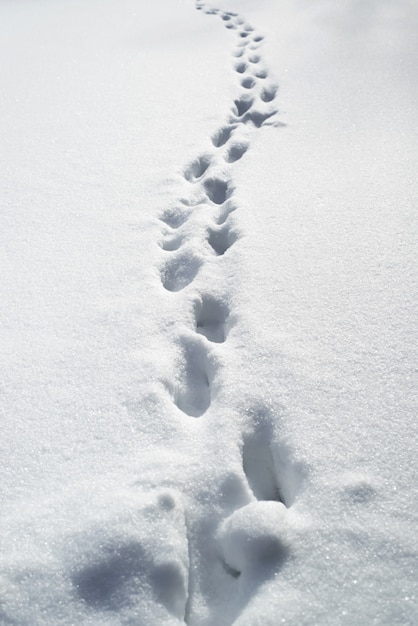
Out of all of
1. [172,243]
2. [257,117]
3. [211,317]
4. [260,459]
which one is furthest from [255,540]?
[257,117]

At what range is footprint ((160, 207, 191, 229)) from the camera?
4.81 ft

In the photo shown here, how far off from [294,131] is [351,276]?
87cm

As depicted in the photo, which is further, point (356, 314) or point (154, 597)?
point (356, 314)

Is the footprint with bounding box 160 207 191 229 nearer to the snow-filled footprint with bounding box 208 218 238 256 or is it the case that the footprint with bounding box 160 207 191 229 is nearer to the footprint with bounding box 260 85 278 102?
the snow-filled footprint with bounding box 208 218 238 256

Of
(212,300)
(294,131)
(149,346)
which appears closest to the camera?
(149,346)

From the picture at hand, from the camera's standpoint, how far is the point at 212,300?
46.1 inches

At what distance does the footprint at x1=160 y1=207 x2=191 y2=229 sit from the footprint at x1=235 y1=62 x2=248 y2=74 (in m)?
1.31

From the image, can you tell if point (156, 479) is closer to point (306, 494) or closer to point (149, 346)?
point (306, 494)

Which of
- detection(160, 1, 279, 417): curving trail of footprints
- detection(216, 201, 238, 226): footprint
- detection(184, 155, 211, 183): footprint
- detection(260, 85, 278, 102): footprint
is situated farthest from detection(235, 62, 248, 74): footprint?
detection(216, 201, 238, 226): footprint

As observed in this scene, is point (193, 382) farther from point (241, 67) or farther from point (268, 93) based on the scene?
point (241, 67)

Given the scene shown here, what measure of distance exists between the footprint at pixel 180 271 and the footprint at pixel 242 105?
3.40ft

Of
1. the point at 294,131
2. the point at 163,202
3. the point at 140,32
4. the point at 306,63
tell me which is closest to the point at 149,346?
the point at 163,202

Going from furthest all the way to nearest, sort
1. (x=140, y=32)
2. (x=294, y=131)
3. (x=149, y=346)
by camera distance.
→ (x=140, y=32) < (x=294, y=131) < (x=149, y=346)

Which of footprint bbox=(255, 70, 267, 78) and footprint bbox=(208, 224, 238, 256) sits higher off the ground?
footprint bbox=(255, 70, 267, 78)
